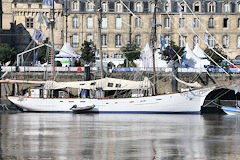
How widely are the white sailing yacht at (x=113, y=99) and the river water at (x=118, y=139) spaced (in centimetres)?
1054

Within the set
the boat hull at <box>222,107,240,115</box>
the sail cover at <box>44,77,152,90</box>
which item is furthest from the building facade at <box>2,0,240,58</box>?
the boat hull at <box>222,107,240,115</box>

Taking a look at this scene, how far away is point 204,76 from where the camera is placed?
266ft

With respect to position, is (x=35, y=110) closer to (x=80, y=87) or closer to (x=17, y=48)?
(x=80, y=87)

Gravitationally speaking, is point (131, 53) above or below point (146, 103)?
above

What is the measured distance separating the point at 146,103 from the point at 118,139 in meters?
28.6

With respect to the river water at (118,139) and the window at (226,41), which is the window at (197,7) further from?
the river water at (118,139)

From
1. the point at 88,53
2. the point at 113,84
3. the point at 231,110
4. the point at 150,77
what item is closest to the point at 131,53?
the point at 88,53

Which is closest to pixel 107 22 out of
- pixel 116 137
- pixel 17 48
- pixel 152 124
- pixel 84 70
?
pixel 17 48

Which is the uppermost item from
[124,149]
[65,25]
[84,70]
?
[65,25]

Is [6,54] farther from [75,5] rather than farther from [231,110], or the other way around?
[231,110]

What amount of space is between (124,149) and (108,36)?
2803 inches

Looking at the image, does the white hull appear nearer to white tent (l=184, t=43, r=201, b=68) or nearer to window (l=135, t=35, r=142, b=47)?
white tent (l=184, t=43, r=201, b=68)

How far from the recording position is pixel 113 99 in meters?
70.4

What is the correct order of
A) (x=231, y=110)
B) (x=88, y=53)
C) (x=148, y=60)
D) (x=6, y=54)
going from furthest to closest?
1. (x=6, y=54)
2. (x=88, y=53)
3. (x=148, y=60)
4. (x=231, y=110)
